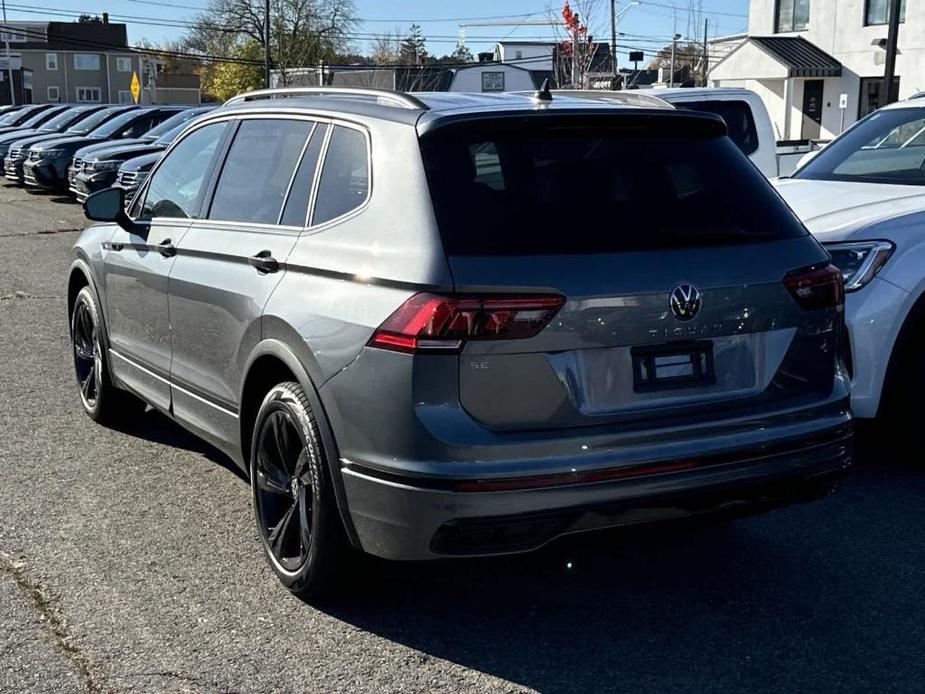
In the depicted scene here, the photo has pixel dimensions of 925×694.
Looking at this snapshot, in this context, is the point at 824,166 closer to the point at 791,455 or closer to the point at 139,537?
the point at 791,455

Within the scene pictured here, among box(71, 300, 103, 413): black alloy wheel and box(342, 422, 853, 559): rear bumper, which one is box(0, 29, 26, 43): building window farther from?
box(342, 422, 853, 559): rear bumper

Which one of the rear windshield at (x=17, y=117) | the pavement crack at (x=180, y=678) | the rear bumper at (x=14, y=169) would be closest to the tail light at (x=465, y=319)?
the pavement crack at (x=180, y=678)

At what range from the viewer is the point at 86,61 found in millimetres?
106062

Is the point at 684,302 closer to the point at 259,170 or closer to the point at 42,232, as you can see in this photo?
the point at 259,170

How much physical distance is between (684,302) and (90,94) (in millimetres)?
112122

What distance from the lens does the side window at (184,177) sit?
5223mm

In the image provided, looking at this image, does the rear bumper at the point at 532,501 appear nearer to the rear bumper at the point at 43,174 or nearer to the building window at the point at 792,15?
the rear bumper at the point at 43,174

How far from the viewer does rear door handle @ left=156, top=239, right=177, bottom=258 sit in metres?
5.15

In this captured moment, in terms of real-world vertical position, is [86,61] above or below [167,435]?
above

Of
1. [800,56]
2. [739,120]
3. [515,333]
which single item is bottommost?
[515,333]

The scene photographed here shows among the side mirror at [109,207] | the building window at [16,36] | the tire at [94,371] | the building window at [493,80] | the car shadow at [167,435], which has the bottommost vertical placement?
the car shadow at [167,435]

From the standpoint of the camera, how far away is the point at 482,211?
362 centimetres

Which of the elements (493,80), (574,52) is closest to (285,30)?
(493,80)

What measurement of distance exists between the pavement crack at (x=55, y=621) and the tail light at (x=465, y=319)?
142 centimetres
